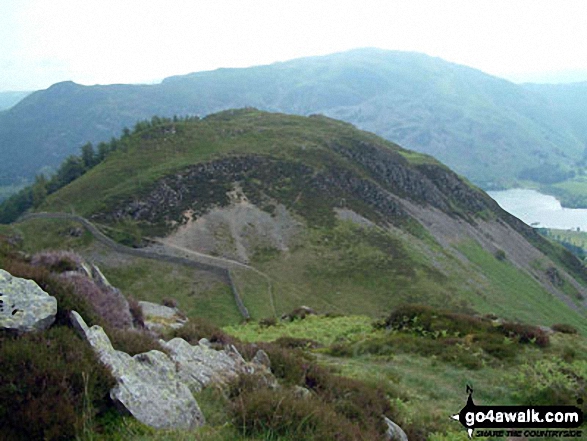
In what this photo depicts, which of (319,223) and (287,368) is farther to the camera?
(319,223)

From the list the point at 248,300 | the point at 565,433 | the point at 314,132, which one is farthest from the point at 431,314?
the point at 314,132

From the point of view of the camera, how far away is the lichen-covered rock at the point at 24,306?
23.4ft

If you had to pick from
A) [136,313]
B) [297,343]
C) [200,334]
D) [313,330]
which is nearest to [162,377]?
[200,334]

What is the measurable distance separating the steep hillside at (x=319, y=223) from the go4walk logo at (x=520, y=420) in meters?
44.2

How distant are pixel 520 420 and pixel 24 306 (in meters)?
11.4

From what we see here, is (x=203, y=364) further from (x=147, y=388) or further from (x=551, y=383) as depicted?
(x=551, y=383)

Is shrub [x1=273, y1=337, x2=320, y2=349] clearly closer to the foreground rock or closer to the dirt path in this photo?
the foreground rock

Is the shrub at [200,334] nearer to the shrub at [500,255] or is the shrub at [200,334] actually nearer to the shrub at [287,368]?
the shrub at [287,368]

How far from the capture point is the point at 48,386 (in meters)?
6.12

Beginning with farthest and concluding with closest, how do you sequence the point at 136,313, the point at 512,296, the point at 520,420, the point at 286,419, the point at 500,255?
the point at 500,255 < the point at 512,296 < the point at 136,313 < the point at 520,420 < the point at 286,419

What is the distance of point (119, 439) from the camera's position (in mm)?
5766

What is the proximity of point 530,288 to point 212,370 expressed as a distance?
96.7m

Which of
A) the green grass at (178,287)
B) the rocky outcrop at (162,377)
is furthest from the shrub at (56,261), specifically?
the green grass at (178,287)

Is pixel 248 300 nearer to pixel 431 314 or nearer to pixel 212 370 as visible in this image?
pixel 431 314
